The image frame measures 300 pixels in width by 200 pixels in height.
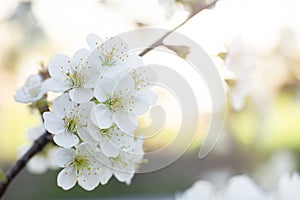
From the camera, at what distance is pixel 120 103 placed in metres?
0.55

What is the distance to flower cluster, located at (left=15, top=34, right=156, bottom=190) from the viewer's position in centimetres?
53

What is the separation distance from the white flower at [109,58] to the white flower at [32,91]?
0.09 m

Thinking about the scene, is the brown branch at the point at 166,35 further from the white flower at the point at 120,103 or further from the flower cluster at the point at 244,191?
the flower cluster at the point at 244,191

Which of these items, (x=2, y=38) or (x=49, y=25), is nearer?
(x=49, y=25)

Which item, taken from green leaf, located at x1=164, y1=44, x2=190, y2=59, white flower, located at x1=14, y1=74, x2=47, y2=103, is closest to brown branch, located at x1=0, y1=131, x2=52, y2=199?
white flower, located at x1=14, y1=74, x2=47, y2=103

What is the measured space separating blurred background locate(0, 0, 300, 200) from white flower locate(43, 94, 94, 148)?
0.11 metres

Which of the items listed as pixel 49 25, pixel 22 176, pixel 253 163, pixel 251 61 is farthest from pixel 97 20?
pixel 22 176

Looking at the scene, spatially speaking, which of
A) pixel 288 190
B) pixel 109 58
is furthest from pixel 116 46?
pixel 288 190

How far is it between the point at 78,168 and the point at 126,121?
61 millimetres

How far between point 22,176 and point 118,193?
54 cm

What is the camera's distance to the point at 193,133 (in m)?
0.66

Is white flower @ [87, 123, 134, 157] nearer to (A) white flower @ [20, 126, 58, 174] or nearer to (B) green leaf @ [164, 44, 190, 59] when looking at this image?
(B) green leaf @ [164, 44, 190, 59]

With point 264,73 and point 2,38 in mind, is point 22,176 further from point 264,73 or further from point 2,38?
point 264,73

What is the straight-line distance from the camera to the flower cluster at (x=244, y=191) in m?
0.64
